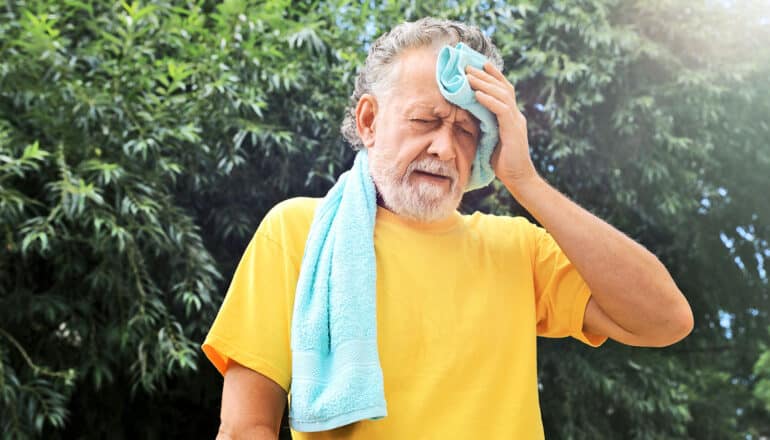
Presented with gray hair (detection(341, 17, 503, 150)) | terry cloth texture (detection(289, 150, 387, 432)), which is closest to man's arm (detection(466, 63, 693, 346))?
gray hair (detection(341, 17, 503, 150))

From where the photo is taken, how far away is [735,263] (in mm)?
6215

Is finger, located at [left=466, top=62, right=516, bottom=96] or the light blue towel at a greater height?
finger, located at [left=466, top=62, right=516, bottom=96]

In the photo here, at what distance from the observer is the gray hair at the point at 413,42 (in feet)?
3.92

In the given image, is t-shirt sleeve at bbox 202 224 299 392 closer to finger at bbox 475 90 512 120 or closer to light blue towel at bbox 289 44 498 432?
light blue towel at bbox 289 44 498 432

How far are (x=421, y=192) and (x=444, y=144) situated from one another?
77 millimetres

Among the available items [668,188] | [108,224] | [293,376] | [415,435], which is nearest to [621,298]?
[415,435]

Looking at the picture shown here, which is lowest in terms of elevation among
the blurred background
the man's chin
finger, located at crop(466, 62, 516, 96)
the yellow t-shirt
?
the blurred background

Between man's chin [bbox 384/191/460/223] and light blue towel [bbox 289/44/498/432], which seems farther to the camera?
man's chin [bbox 384/191/460/223]

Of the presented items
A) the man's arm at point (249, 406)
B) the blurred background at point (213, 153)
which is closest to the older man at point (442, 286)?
the man's arm at point (249, 406)

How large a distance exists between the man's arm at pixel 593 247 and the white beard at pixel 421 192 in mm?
77

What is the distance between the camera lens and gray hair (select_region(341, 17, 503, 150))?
1.20 metres

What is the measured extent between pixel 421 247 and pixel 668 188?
13.8ft

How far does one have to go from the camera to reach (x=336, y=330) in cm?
105

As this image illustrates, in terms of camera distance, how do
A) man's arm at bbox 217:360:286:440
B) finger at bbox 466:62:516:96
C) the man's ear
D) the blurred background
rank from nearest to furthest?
man's arm at bbox 217:360:286:440 → finger at bbox 466:62:516:96 → the man's ear → the blurred background
